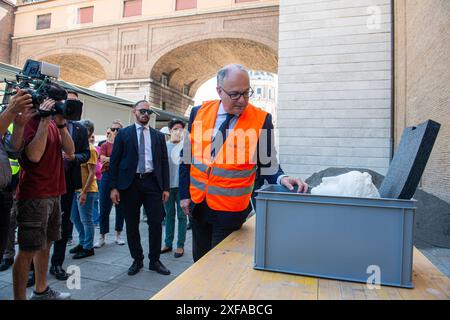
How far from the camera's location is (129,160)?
3502 mm

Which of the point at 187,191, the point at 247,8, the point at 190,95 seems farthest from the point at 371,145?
the point at 190,95

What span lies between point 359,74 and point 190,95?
16997mm

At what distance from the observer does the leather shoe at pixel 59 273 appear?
3.17 m

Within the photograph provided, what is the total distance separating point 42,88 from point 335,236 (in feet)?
6.90

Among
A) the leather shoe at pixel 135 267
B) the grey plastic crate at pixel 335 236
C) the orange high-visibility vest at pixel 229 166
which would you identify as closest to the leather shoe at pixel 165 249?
the leather shoe at pixel 135 267

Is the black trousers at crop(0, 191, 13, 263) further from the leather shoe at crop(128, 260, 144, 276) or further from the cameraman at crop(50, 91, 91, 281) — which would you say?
the leather shoe at crop(128, 260, 144, 276)

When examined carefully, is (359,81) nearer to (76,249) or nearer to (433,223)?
(433,223)

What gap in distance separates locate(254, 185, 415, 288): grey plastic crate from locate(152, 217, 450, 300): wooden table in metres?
0.04

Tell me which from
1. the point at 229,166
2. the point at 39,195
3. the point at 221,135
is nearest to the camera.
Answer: the point at 229,166

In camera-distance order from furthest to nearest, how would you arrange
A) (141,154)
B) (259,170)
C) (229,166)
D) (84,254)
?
1. (84,254)
2. (141,154)
3. (259,170)
4. (229,166)

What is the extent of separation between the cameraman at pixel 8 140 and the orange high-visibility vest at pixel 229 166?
111cm

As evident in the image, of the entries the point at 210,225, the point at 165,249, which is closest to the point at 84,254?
the point at 165,249

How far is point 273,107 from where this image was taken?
2185 inches

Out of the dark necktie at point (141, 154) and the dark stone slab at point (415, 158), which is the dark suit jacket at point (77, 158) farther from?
the dark stone slab at point (415, 158)
